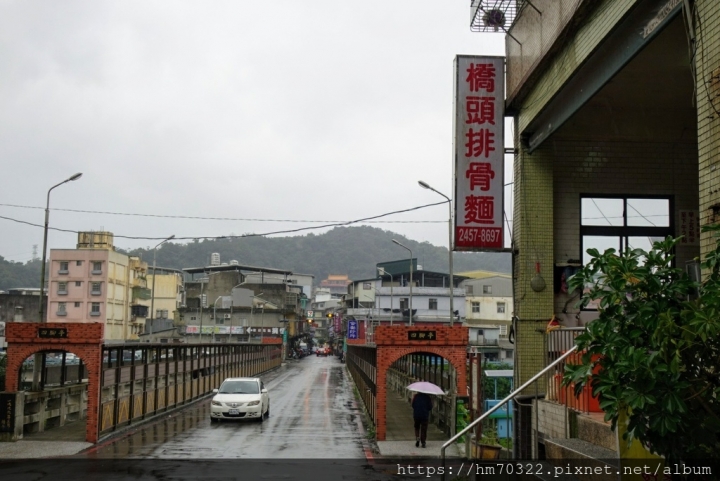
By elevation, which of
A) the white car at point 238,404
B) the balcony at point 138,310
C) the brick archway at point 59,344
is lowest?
the white car at point 238,404

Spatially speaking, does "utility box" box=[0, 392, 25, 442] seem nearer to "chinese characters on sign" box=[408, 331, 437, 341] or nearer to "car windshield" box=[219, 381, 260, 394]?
"car windshield" box=[219, 381, 260, 394]

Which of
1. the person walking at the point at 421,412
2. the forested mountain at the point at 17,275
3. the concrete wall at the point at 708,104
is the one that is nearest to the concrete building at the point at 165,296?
the forested mountain at the point at 17,275

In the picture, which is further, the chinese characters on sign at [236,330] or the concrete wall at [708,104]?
the chinese characters on sign at [236,330]

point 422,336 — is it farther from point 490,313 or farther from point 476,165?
point 490,313

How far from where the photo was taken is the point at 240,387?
29.0 m

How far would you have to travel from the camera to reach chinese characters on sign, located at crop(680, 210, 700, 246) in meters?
17.4

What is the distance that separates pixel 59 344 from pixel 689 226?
1731 cm

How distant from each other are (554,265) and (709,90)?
9.04 m

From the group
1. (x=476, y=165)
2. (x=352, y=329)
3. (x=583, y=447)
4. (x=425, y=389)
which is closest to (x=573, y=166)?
(x=476, y=165)

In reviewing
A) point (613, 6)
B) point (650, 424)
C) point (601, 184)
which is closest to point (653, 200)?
point (601, 184)

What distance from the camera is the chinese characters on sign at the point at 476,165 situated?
1717cm

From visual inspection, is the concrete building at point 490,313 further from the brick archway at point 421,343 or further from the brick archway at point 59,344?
the brick archway at point 59,344

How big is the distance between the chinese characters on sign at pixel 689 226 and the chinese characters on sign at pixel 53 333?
55.2 feet

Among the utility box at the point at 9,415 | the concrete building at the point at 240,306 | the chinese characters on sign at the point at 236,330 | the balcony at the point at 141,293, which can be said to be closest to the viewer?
the utility box at the point at 9,415
